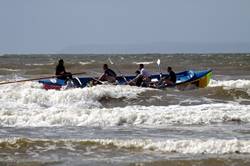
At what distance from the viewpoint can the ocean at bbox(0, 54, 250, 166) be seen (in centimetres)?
927

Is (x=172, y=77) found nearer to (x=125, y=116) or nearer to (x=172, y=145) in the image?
(x=125, y=116)

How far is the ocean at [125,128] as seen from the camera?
9273 mm

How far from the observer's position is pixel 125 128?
12773 mm

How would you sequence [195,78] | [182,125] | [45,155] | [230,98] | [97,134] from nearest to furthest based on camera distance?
[45,155] → [97,134] → [182,125] → [230,98] → [195,78]

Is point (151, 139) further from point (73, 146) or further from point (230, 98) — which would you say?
point (230, 98)

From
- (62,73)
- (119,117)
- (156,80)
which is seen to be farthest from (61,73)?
(119,117)

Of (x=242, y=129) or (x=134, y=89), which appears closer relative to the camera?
(x=242, y=129)

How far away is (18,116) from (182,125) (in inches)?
188

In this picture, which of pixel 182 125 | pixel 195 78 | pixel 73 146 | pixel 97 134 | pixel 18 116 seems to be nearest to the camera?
pixel 73 146

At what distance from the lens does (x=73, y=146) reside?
33.5 feet

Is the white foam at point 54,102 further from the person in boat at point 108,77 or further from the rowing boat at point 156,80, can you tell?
the rowing boat at point 156,80

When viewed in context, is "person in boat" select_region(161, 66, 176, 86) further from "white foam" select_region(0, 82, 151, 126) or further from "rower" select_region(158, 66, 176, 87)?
"white foam" select_region(0, 82, 151, 126)

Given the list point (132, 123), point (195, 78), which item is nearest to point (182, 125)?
point (132, 123)

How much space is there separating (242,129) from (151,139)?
2747 millimetres
